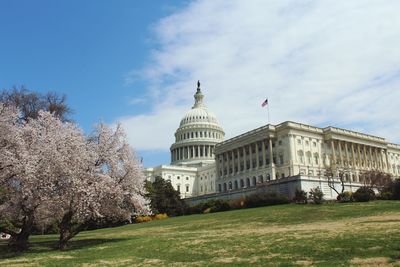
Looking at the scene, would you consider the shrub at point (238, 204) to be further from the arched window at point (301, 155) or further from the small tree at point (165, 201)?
the arched window at point (301, 155)

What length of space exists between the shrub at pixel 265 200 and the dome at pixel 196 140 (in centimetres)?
9540

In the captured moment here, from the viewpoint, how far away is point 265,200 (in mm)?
76438

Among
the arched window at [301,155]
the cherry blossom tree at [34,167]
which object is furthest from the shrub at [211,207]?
the cherry blossom tree at [34,167]

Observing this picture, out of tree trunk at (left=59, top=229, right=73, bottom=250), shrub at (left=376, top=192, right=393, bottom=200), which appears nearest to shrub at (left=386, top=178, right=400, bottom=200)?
shrub at (left=376, top=192, right=393, bottom=200)

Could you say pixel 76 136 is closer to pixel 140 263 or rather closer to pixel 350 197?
pixel 140 263

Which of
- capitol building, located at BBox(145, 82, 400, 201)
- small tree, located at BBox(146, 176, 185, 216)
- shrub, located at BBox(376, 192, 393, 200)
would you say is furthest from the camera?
capitol building, located at BBox(145, 82, 400, 201)

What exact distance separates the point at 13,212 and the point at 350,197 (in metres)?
53.7

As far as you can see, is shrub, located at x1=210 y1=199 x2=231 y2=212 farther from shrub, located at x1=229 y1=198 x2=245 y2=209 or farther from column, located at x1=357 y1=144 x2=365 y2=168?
column, located at x1=357 y1=144 x2=365 y2=168

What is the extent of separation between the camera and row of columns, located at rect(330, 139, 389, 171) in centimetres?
12740

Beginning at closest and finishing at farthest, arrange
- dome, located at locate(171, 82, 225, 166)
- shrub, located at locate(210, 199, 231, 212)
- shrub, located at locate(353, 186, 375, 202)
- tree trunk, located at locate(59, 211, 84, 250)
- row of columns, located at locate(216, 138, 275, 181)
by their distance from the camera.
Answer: tree trunk, located at locate(59, 211, 84, 250), shrub, located at locate(353, 186, 375, 202), shrub, located at locate(210, 199, 231, 212), row of columns, located at locate(216, 138, 275, 181), dome, located at locate(171, 82, 225, 166)

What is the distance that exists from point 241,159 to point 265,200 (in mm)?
58812

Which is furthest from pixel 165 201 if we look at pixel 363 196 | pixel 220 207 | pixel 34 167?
pixel 34 167

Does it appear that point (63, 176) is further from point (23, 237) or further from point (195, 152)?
point (195, 152)

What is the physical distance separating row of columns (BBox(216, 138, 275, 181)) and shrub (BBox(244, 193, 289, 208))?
44353 millimetres
